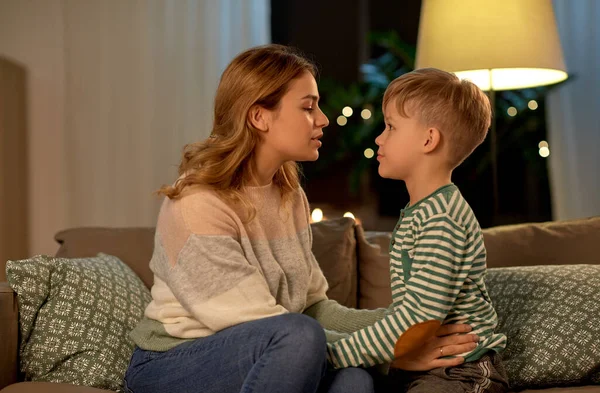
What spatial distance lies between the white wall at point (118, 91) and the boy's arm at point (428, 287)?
108 inches

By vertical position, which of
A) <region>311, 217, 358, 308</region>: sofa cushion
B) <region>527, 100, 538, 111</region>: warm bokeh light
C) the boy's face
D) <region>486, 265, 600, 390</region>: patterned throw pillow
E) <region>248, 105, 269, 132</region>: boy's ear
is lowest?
<region>486, 265, 600, 390</region>: patterned throw pillow

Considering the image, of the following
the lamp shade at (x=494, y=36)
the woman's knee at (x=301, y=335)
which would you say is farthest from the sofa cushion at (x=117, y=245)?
the lamp shade at (x=494, y=36)

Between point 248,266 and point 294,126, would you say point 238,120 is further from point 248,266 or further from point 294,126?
point 248,266

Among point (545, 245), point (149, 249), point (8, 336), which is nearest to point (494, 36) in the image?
point (545, 245)

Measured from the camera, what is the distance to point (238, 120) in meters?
1.88

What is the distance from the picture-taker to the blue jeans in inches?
60.4

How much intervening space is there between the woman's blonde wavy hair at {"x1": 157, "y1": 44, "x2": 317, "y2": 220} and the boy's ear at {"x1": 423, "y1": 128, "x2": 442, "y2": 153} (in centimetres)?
38

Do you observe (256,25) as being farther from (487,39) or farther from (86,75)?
(487,39)

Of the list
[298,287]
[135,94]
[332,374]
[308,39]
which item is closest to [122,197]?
[135,94]

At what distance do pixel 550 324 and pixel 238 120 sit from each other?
0.92 meters

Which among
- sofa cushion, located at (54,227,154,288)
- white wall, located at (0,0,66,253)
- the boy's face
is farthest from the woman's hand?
white wall, located at (0,0,66,253)

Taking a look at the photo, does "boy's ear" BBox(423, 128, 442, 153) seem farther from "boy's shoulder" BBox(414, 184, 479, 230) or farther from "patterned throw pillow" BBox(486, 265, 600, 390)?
"patterned throw pillow" BBox(486, 265, 600, 390)

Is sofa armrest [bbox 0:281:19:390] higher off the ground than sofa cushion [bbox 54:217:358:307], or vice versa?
sofa cushion [bbox 54:217:358:307]

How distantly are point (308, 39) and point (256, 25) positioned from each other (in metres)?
0.63
